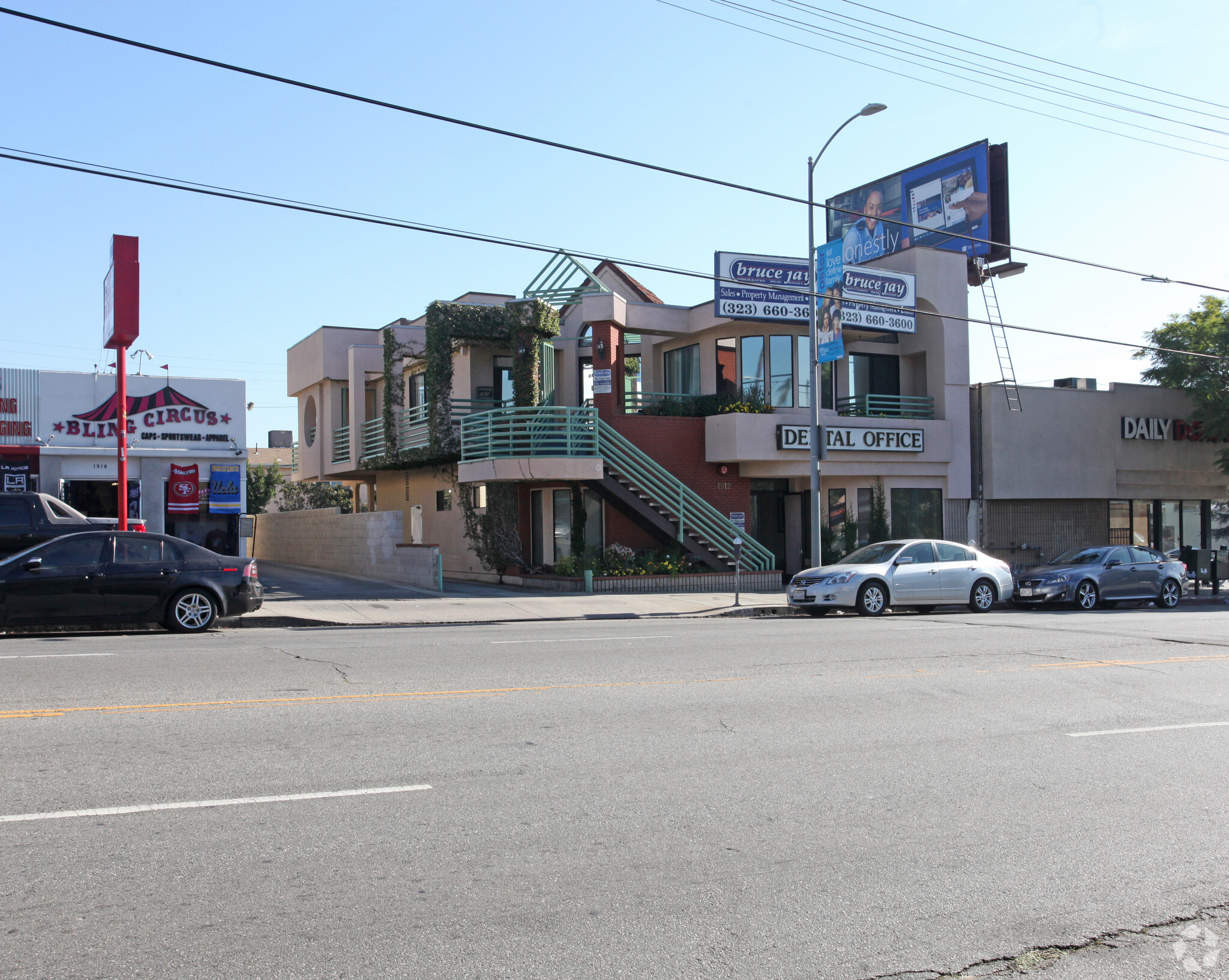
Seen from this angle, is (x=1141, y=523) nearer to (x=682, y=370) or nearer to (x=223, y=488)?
(x=682, y=370)

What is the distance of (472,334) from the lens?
90.1ft

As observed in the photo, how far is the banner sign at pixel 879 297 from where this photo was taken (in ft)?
92.7

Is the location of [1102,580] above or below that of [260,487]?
below

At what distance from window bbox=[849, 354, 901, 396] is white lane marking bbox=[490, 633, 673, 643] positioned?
17568 millimetres

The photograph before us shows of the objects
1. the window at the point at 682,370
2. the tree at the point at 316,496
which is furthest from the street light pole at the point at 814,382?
the tree at the point at 316,496

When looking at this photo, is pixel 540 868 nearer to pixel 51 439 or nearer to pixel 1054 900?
pixel 1054 900

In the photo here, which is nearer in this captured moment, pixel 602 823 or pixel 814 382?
pixel 602 823

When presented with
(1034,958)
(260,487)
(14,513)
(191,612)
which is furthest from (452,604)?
(260,487)

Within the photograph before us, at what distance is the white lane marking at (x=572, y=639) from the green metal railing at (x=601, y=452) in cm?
992

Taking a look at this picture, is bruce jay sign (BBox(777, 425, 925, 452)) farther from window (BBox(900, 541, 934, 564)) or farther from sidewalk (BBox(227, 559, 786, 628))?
window (BBox(900, 541, 934, 564))

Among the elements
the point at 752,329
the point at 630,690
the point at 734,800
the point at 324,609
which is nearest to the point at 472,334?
the point at 752,329

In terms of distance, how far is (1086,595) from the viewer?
2183cm

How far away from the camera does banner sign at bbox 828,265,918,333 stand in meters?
28.3

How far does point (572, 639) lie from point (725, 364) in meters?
16.0
